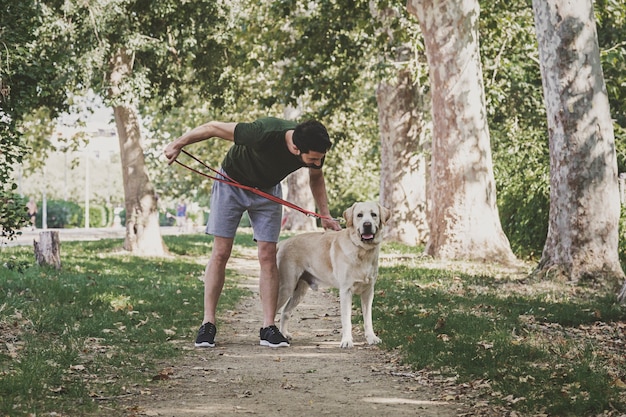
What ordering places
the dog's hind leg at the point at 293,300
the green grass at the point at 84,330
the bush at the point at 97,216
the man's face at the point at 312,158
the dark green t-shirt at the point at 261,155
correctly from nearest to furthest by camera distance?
the green grass at the point at 84,330, the man's face at the point at 312,158, the dark green t-shirt at the point at 261,155, the dog's hind leg at the point at 293,300, the bush at the point at 97,216

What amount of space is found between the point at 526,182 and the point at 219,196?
483 inches

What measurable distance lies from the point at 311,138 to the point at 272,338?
199 cm

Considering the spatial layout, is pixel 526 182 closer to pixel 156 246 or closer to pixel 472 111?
pixel 472 111

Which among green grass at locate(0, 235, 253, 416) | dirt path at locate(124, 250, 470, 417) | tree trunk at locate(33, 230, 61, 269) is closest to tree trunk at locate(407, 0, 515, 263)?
green grass at locate(0, 235, 253, 416)

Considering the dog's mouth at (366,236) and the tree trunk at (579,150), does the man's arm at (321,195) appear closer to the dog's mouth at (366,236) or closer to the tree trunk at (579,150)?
the dog's mouth at (366,236)

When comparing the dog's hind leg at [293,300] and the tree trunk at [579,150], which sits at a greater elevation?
the tree trunk at [579,150]

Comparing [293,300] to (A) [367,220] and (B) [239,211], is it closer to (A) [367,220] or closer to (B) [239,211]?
(B) [239,211]

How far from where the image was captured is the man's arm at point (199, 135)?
267 inches

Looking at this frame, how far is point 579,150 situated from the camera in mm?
11344

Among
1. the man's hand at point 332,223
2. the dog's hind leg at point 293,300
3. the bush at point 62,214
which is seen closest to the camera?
the man's hand at point 332,223

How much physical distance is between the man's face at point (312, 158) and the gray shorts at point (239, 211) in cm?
71

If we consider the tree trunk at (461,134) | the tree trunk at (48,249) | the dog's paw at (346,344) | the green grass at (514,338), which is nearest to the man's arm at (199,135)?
the dog's paw at (346,344)

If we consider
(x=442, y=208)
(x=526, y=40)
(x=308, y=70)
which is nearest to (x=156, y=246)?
(x=308, y=70)

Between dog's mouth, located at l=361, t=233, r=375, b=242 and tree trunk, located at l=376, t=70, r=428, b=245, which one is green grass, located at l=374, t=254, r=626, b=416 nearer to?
dog's mouth, located at l=361, t=233, r=375, b=242
